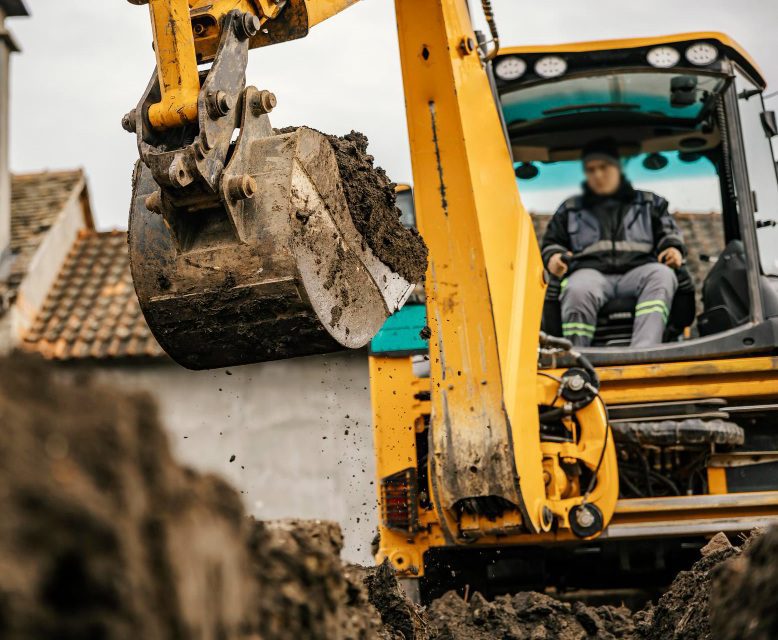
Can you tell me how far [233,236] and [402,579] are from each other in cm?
248

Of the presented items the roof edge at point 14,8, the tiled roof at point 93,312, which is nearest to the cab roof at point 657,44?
the tiled roof at point 93,312

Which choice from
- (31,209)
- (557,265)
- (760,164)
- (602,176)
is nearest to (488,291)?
(557,265)

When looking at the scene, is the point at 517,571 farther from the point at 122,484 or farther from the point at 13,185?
the point at 13,185

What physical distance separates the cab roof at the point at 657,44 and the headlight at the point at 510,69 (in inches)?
1.6

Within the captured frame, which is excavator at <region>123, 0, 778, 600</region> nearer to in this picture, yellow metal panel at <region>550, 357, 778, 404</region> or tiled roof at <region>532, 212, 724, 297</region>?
yellow metal panel at <region>550, 357, 778, 404</region>

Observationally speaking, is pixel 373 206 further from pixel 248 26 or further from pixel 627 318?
pixel 627 318

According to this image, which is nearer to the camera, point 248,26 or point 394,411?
point 248,26

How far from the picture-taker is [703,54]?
18.8ft

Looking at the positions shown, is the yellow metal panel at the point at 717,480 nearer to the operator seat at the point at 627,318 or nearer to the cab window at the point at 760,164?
the operator seat at the point at 627,318

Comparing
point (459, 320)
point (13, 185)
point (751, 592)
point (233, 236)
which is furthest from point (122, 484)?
point (13, 185)

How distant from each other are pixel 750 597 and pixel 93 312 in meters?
12.2

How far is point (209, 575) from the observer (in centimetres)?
140

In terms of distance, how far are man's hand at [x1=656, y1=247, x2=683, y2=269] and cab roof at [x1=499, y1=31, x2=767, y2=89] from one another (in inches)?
40.3

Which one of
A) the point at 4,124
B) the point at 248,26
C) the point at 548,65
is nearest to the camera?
the point at 248,26
